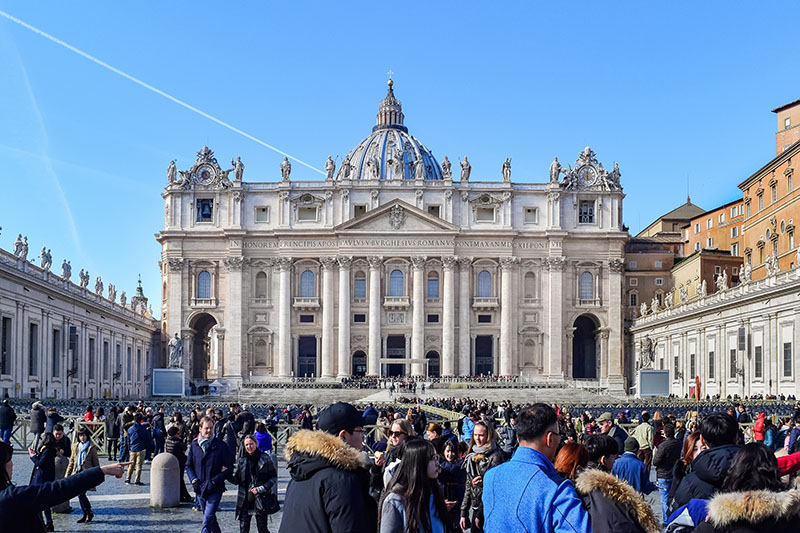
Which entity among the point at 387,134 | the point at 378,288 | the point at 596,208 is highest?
the point at 387,134

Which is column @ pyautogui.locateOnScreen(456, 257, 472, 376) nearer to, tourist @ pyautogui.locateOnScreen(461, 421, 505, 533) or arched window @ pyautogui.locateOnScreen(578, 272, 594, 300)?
arched window @ pyautogui.locateOnScreen(578, 272, 594, 300)

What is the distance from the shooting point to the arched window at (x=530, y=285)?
8894 centimetres

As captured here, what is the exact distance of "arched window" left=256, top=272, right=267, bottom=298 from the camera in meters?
88.9

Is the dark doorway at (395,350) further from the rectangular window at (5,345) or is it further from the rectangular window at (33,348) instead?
the rectangular window at (5,345)

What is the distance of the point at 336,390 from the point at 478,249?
21604 millimetres

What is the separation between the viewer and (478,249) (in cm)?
8800

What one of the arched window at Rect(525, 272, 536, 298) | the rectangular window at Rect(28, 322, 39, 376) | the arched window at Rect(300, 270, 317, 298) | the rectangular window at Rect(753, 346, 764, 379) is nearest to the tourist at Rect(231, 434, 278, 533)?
the rectangular window at Rect(28, 322, 39, 376)

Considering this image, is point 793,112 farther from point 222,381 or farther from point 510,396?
point 222,381

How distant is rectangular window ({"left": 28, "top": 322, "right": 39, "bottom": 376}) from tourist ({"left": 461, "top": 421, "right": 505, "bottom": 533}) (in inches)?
1881

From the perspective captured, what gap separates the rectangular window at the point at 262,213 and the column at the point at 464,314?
18.0 m

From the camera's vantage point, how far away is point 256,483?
11828 mm

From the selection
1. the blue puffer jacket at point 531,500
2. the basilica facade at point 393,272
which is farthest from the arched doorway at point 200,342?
the blue puffer jacket at point 531,500

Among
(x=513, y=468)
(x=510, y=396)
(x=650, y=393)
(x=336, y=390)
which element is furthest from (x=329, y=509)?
(x=336, y=390)

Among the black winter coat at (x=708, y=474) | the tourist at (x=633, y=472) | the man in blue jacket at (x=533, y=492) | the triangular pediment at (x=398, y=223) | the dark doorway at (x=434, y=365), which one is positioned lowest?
the dark doorway at (x=434, y=365)
